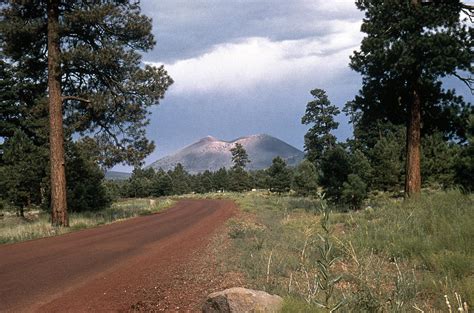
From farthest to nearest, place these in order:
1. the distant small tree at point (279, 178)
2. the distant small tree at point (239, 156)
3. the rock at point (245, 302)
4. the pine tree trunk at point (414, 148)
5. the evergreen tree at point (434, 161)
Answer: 1. the distant small tree at point (239, 156)
2. the distant small tree at point (279, 178)
3. the evergreen tree at point (434, 161)
4. the pine tree trunk at point (414, 148)
5. the rock at point (245, 302)

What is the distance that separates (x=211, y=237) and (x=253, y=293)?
823 centimetres

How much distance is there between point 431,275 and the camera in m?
5.71

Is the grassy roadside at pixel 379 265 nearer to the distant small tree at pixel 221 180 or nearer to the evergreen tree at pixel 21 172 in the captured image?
the evergreen tree at pixel 21 172

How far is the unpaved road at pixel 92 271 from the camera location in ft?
18.7

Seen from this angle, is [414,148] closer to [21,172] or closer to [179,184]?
A: [21,172]

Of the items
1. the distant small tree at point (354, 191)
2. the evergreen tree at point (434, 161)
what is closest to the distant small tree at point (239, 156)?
the evergreen tree at point (434, 161)

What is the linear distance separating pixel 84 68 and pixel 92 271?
1318 centimetres

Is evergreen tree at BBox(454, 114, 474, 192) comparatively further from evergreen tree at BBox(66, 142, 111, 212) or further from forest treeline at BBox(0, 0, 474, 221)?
evergreen tree at BBox(66, 142, 111, 212)

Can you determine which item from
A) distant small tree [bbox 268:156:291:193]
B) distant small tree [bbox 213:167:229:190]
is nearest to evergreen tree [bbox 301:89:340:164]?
distant small tree [bbox 268:156:291:193]

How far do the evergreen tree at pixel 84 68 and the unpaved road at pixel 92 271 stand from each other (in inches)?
253

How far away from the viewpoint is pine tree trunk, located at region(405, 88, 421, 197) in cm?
1541

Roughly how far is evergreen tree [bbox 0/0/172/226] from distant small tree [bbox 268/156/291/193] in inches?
1622

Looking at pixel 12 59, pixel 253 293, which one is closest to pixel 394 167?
pixel 12 59

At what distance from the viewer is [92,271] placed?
7.69m
